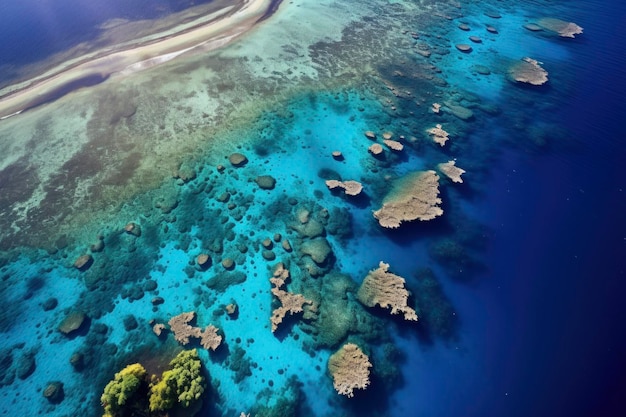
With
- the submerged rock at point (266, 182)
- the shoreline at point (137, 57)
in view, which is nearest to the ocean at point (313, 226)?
the submerged rock at point (266, 182)

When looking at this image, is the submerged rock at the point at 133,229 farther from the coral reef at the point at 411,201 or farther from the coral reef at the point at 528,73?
the coral reef at the point at 528,73

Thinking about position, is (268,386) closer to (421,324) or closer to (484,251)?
(421,324)

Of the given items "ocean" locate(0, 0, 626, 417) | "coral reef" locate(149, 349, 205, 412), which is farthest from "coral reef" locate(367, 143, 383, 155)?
"coral reef" locate(149, 349, 205, 412)

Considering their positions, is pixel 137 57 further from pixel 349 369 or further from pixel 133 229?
pixel 349 369

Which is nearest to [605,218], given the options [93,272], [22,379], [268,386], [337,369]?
[337,369]

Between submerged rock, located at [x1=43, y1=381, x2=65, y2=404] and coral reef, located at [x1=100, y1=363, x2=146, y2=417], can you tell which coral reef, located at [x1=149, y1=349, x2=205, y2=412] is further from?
submerged rock, located at [x1=43, y1=381, x2=65, y2=404]

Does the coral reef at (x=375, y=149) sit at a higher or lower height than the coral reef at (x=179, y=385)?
higher
